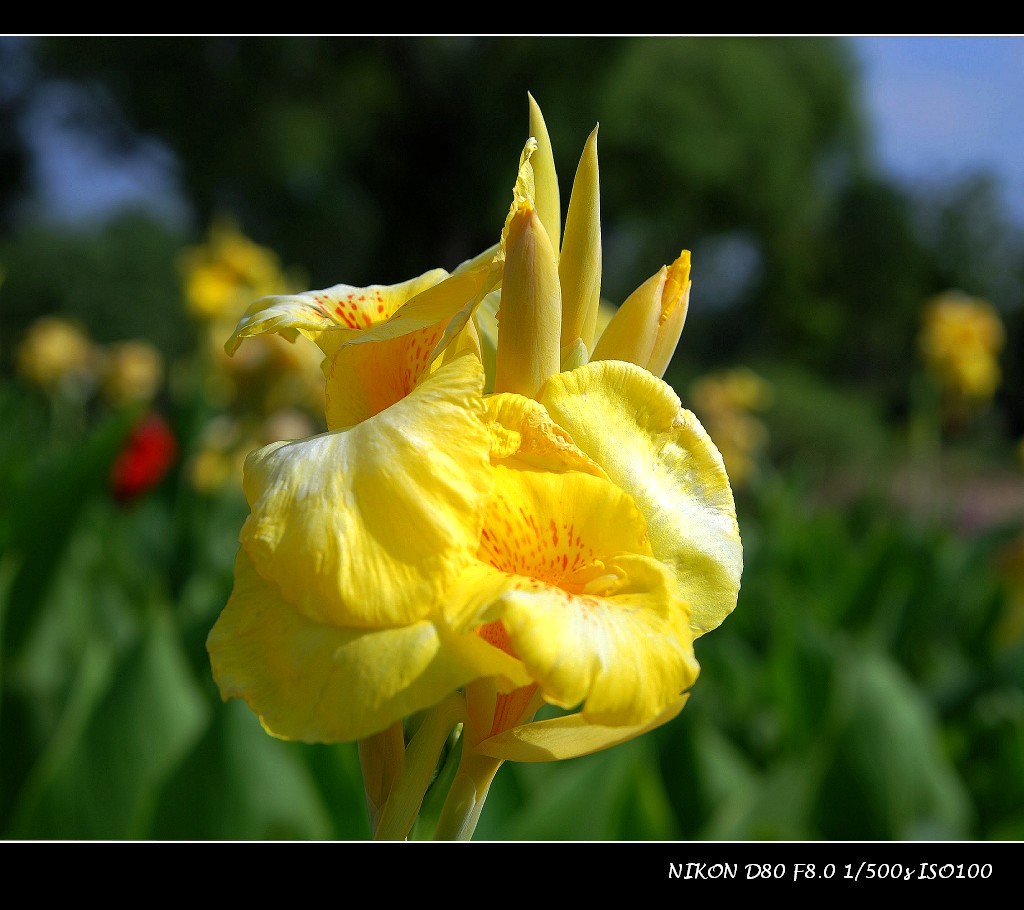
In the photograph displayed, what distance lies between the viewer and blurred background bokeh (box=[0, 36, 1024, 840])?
1.05 meters

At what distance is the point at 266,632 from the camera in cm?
36

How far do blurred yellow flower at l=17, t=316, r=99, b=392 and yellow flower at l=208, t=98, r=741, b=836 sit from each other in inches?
144

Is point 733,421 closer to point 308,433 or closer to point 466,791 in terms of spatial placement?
point 308,433

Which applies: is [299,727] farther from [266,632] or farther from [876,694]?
[876,694]

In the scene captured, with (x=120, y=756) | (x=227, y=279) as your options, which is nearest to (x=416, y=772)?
(x=120, y=756)

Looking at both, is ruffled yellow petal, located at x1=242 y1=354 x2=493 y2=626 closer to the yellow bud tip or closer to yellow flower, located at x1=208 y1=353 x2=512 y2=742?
yellow flower, located at x1=208 y1=353 x2=512 y2=742

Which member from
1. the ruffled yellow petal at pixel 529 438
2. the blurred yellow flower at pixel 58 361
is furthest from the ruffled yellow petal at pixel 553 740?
the blurred yellow flower at pixel 58 361

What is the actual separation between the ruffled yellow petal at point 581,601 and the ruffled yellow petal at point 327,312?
4.9 inches

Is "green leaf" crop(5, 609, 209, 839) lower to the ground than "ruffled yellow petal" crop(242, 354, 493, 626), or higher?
lower

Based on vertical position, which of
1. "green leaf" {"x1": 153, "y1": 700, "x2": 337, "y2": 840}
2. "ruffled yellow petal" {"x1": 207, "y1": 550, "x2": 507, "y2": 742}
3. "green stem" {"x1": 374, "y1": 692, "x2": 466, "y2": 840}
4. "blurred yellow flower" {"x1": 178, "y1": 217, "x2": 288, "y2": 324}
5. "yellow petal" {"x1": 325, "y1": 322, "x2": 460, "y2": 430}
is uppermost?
→ "yellow petal" {"x1": 325, "y1": 322, "x2": 460, "y2": 430}

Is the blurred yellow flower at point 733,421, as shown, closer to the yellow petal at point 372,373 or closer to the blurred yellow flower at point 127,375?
the blurred yellow flower at point 127,375

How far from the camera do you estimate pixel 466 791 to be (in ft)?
1.33

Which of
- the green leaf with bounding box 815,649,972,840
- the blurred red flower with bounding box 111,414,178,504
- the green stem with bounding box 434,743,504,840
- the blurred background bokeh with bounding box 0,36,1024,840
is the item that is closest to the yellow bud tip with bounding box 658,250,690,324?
the green stem with bounding box 434,743,504,840
